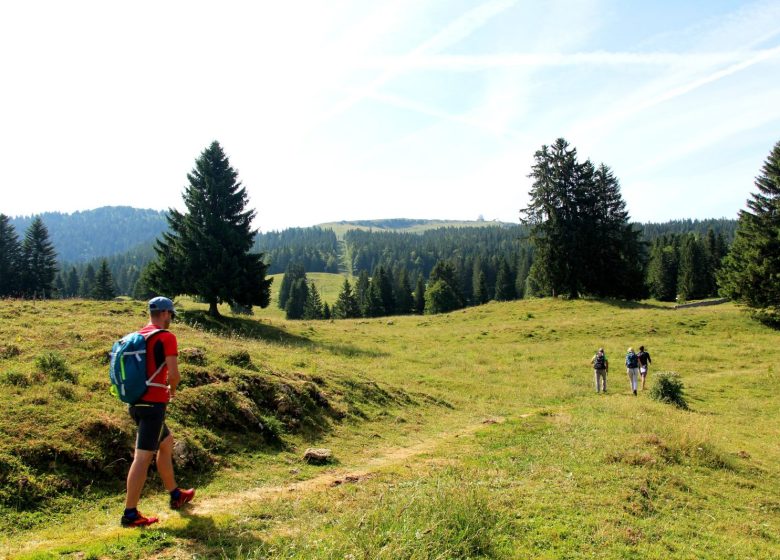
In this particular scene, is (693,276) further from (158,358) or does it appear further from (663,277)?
(158,358)

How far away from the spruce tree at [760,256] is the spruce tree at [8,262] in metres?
81.2

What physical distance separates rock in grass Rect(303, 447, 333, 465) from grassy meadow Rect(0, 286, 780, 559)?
0.19 metres

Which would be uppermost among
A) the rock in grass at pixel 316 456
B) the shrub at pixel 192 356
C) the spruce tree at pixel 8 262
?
the spruce tree at pixel 8 262

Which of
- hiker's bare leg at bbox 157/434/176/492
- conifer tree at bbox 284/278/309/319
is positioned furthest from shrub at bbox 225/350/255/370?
conifer tree at bbox 284/278/309/319

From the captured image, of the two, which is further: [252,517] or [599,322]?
[599,322]

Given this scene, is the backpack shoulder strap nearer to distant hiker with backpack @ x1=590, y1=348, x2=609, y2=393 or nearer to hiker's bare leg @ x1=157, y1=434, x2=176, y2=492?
hiker's bare leg @ x1=157, y1=434, x2=176, y2=492

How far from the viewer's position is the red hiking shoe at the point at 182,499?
6336 mm

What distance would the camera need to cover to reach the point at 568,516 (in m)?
6.75

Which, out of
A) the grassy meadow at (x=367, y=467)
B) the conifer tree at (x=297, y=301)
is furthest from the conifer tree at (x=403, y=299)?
the grassy meadow at (x=367, y=467)

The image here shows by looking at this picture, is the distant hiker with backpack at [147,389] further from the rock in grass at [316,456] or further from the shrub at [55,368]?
the shrub at [55,368]

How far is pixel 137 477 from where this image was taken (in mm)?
5598

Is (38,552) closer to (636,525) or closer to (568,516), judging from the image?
(568,516)

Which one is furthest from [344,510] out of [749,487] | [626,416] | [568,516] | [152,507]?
[626,416]

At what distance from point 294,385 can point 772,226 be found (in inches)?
1650
